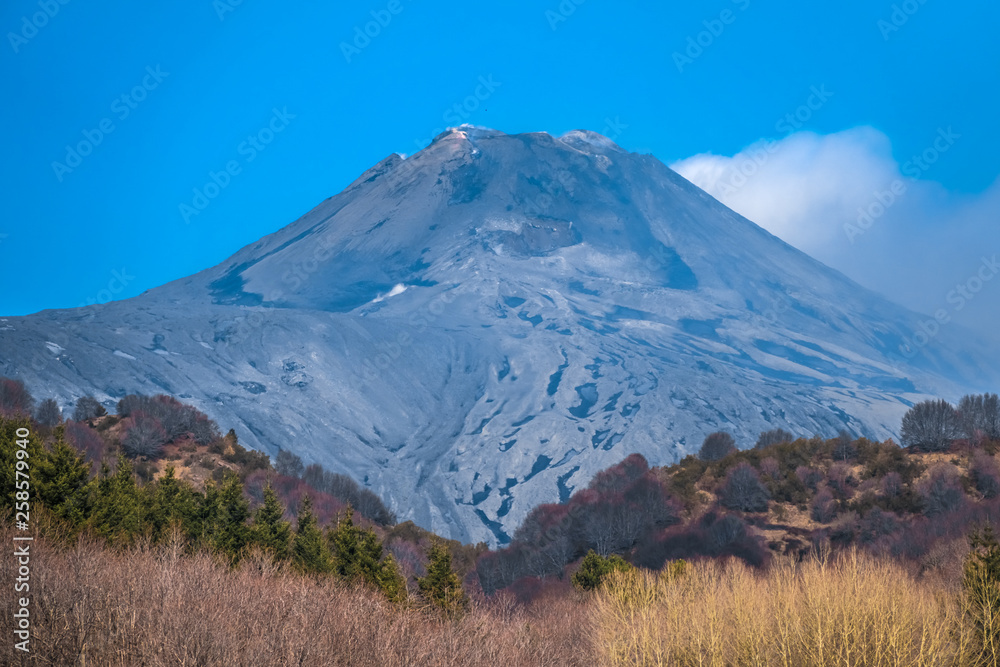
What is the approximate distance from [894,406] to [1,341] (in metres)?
176

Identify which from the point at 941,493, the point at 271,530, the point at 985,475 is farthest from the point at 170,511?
the point at 985,475

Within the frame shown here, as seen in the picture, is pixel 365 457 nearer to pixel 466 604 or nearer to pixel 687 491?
pixel 687 491

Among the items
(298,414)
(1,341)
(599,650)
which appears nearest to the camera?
(599,650)

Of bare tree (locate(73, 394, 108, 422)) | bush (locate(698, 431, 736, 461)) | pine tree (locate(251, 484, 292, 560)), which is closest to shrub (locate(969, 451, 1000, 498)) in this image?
bush (locate(698, 431, 736, 461))

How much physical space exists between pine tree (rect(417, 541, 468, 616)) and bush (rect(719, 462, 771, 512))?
25869 mm

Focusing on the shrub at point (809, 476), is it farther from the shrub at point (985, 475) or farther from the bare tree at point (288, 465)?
the bare tree at point (288, 465)

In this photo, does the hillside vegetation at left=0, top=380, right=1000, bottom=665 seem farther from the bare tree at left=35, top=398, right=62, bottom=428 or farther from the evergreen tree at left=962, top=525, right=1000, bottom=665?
the bare tree at left=35, top=398, right=62, bottom=428

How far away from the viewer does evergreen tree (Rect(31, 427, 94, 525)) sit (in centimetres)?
2452

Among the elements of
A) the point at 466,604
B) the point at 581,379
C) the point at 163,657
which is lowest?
the point at 466,604

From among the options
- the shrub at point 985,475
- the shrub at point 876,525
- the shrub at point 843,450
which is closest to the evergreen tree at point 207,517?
the shrub at point 876,525

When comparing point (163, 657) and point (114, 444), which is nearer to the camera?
point (163, 657)

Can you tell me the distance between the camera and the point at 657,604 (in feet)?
72.7

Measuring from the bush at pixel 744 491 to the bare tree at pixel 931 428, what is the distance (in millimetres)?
11203

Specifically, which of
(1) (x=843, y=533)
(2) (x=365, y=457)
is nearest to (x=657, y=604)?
(1) (x=843, y=533)
